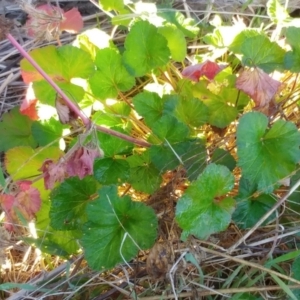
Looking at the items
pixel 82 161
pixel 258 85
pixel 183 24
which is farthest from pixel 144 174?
pixel 183 24

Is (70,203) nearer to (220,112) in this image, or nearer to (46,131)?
(46,131)

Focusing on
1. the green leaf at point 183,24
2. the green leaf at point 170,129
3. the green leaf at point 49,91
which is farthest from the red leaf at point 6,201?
the green leaf at point 183,24

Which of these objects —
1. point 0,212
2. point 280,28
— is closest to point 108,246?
point 0,212

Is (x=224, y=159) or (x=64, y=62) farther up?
(x=64, y=62)

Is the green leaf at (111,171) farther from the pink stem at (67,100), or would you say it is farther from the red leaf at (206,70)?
the red leaf at (206,70)

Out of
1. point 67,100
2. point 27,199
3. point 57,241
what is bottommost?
point 57,241

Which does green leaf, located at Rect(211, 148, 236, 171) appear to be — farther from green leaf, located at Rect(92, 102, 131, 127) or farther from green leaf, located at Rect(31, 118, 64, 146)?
green leaf, located at Rect(31, 118, 64, 146)

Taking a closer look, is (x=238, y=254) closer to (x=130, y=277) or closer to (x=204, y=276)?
(x=204, y=276)
